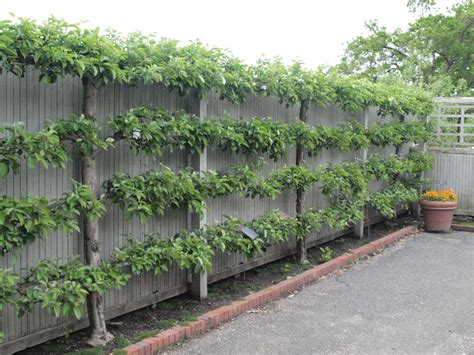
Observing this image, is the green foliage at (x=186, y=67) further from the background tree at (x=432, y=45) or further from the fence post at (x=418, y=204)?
the background tree at (x=432, y=45)

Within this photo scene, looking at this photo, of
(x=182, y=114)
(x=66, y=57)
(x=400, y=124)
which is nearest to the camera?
(x=66, y=57)

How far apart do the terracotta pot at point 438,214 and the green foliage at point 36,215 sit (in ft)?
23.0

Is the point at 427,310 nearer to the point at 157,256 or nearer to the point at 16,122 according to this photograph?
the point at 157,256

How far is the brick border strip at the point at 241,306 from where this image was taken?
12.8 feet

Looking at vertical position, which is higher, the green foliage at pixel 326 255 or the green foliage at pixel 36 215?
the green foliage at pixel 36 215

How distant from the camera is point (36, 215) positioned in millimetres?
3303

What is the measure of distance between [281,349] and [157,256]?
1.22 metres

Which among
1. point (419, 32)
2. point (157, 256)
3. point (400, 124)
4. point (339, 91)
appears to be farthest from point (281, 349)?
point (419, 32)

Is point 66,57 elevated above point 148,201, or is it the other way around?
point 66,57

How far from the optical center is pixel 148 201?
13.9 feet

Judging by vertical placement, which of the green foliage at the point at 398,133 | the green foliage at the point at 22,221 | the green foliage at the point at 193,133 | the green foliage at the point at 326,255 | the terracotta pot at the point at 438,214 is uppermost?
the green foliage at the point at 398,133

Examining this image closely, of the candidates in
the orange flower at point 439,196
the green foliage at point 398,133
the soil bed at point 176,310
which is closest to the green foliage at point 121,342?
the soil bed at point 176,310

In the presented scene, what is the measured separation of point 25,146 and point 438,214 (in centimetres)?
768

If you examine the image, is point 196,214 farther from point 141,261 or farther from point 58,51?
point 58,51
